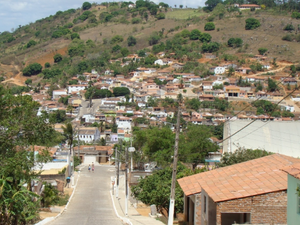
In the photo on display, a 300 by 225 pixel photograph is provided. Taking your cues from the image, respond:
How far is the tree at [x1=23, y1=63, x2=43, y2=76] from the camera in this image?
9951cm

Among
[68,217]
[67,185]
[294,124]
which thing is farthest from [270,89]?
[68,217]

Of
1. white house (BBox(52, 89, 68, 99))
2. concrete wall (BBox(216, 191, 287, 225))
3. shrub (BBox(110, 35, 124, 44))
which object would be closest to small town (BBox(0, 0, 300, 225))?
concrete wall (BBox(216, 191, 287, 225))

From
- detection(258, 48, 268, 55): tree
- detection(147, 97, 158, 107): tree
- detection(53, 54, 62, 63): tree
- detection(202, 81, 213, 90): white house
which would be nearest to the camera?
detection(147, 97, 158, 107): tree

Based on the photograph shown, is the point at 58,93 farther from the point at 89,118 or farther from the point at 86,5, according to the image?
the point at 86,5

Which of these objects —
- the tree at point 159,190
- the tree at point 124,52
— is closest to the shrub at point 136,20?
the tree at point 124,52

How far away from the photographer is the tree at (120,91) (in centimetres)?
7312

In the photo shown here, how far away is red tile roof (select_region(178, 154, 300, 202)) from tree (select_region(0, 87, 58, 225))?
448 centimetres

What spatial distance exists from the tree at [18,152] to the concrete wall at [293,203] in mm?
6847

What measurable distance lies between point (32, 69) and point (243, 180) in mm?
93568

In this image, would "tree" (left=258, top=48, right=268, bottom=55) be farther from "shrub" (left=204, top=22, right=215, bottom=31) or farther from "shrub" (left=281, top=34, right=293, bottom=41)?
"shrub" (left=204, top=22, right=215, bottom=31)

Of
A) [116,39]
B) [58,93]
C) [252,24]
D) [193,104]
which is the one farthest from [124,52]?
[193,104]

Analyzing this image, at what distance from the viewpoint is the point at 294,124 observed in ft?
89.2

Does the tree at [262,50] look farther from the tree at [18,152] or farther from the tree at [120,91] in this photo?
the tree at [18,152]

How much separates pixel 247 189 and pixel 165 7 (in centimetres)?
13208
